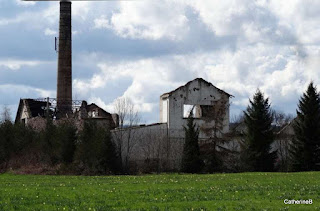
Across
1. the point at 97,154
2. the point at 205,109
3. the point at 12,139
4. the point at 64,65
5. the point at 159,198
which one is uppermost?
the point at 64,65


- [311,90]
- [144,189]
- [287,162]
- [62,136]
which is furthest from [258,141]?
[144,189]

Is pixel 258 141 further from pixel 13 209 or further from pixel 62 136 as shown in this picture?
pixel 13 209

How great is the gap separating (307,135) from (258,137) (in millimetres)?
4462

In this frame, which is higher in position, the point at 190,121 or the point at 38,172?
the point at 190,121

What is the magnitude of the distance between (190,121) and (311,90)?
11941mm

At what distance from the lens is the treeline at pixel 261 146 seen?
50.8m

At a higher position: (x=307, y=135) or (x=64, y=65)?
(x=64, y=65)

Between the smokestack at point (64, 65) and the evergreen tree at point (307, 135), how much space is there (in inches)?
1148

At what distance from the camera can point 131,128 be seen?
56.7 metres

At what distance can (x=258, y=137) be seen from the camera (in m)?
52.2

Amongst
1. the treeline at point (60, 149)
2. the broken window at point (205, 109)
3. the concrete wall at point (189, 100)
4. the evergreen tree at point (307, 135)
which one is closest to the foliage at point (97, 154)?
the treeline at point (60, 149)

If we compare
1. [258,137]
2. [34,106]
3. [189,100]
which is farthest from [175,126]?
[34,106]

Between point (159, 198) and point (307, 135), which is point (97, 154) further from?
point (159, 198)

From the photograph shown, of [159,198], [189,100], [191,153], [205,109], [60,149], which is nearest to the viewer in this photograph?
[159,198]
